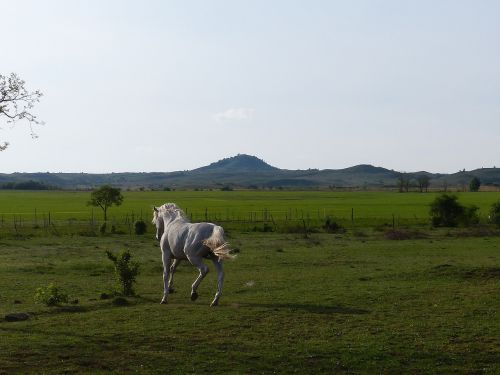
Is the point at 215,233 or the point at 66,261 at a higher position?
the point at 215,233

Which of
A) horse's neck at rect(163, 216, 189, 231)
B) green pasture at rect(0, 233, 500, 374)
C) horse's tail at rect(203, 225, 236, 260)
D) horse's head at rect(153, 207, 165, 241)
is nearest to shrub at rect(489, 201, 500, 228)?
green pasture at rect(0, 233, 500, 374)

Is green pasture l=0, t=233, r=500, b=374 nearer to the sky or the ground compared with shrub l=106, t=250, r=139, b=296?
nearer to the ground

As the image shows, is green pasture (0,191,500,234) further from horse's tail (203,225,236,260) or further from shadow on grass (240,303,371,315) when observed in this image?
horse's tail (203,225,236,260)

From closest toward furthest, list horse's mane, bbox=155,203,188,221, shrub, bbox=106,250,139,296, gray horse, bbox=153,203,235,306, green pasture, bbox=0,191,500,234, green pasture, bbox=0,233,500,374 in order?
green pasture, bbox=0,233,500,374
gray horse, bbox=153,203,235,306
horse's mane, bbox=155,203,188,221
shrub, bbox=106,250,139,296
green pasture, bbox=0,191,500,234

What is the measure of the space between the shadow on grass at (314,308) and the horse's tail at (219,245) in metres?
1.74

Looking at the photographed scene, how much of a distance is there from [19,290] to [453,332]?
13883 millimetres

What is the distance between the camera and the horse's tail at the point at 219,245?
1688 centimetres

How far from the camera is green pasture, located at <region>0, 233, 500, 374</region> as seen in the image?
12.3m

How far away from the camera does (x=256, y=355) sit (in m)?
12.7

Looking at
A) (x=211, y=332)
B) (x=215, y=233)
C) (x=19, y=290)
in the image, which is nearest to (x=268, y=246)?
(x=19, y=290)

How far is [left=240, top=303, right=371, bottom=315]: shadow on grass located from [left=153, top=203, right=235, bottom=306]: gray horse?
1338 millimetres

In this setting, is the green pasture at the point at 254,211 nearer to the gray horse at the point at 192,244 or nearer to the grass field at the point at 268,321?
the grass field at the point at 268,321

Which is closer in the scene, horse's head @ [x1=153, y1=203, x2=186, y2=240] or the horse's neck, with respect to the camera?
the horse's neck

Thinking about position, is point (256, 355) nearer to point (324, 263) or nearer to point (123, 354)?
point (123, 354)
